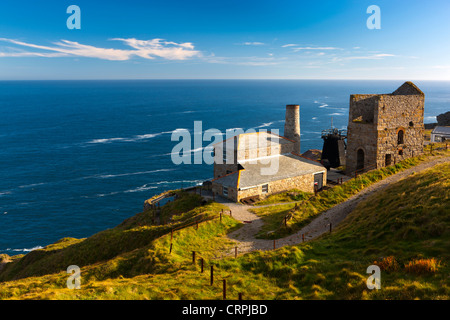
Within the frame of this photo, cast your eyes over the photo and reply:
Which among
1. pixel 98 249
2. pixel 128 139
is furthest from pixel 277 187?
pixel 128 139

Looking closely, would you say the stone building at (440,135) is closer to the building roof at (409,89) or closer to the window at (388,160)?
the building roof at (409,89)

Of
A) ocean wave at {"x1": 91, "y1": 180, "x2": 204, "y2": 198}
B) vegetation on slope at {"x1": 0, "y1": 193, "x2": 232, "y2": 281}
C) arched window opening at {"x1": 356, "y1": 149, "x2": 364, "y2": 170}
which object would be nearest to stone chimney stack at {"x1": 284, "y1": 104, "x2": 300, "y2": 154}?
arched window opening at {"x1": 356, "y1": 149, "x2": 364, "y2": 170}

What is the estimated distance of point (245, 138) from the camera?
44500 mm

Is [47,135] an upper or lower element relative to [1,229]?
upper

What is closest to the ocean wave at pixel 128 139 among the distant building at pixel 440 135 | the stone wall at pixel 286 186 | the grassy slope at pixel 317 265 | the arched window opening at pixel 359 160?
the stone wall at pixel 286 186

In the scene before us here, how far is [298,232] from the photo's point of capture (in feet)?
89.9

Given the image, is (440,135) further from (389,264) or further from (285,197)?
(389,264)

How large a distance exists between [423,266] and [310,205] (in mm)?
16382

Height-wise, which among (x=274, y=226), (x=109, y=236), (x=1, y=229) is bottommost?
(x=1, y=229)

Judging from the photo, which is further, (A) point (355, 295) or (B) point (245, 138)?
(B) point (245, 138)

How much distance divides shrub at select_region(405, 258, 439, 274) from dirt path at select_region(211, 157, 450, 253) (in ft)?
31.6

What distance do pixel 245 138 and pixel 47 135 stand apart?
345 feet
